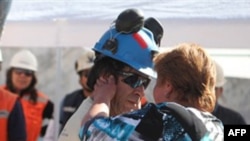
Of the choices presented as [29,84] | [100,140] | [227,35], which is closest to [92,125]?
[100,140]

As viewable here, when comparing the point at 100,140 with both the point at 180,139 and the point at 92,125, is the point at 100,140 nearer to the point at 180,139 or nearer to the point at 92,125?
the point at 92,125

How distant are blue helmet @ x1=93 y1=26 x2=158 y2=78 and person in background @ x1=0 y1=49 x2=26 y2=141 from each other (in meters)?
1.81

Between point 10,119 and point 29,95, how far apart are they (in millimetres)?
Result: 1803

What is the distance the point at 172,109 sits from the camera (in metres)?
1.67

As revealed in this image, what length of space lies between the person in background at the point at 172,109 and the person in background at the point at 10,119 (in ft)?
6.02

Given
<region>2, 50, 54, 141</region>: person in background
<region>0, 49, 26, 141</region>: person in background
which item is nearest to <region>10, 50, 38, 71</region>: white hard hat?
<region>2, 50, 54, 141</region>: person in background

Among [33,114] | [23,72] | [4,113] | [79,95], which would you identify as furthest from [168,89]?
[23,72]

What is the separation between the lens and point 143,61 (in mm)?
1922

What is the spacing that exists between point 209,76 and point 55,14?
966 mm

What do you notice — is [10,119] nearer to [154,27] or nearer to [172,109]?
[154,27]

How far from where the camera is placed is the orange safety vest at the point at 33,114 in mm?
5113

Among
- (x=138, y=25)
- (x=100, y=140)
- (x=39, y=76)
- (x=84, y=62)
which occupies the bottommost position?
(x=39, y=76)

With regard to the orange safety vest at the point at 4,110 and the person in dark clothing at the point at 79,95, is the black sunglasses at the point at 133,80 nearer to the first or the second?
the orange safety vest at the point at 4,110

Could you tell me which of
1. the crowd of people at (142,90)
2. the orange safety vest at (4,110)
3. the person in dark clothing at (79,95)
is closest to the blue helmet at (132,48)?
the crowd of people at (142,90)
